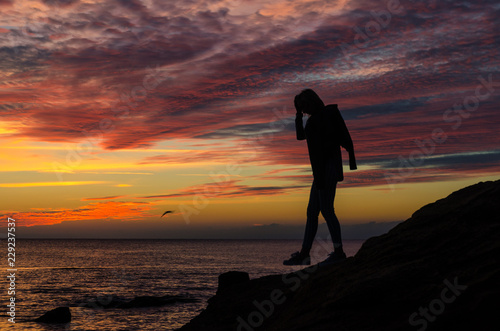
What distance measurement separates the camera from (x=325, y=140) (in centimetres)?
732

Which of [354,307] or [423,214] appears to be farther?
[423,214]

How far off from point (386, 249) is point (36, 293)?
54430mm

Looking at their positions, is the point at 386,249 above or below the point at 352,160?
below

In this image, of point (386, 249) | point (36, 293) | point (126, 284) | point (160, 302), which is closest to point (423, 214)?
point (386, 249)

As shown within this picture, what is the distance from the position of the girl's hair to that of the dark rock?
8.82 feet

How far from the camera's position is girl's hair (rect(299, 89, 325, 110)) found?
7.39 m

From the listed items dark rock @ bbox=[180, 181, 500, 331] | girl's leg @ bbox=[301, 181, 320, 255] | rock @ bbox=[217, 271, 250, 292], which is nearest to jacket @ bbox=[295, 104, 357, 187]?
girl's leg @ bbox=[301, 181, 320, 255]

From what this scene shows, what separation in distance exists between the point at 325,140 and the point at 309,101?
0.73 metres

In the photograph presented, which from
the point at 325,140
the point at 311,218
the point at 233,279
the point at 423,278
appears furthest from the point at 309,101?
the point at 233,279

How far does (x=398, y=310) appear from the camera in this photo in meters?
5.75

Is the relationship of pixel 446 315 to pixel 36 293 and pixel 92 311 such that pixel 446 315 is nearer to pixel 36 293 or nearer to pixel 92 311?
pixel 92 311

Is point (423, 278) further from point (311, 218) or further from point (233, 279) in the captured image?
point (233, 279)

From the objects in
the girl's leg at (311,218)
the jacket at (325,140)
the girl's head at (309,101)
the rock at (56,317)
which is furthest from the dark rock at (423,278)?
the rock at (56,317)

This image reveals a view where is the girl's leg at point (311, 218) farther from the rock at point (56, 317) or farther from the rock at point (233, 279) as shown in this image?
the rock at point (56, 317)
